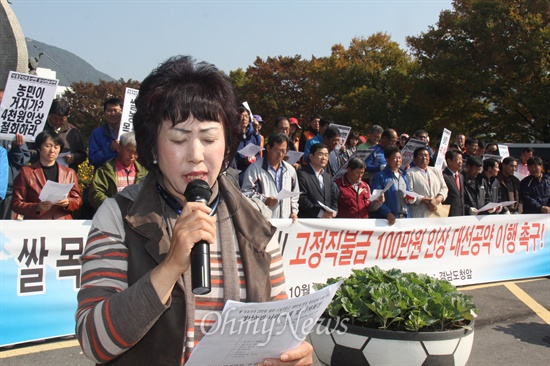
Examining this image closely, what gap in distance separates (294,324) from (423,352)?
1574mm

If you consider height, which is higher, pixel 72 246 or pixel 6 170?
A: pixel 6 170

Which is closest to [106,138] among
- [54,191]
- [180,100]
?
[54,191]

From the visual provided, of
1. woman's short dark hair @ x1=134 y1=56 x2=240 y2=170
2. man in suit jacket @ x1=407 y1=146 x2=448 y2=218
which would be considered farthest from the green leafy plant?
man in suit jacket @ x1=407 y1=146 x2=448 y2=218

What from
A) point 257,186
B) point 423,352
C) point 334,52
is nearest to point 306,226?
point 257,186

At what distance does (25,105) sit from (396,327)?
5492 millimetres

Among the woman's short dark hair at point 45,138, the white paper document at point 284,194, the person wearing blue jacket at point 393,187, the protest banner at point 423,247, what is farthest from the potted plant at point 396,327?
the person wearing blue jacket at point 393,187

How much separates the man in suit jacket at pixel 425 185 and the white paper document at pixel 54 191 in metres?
5.21

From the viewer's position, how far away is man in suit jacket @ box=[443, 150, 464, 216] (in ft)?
30.7

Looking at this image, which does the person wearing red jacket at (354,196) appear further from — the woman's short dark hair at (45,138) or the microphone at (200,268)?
the microphone at (200,268)

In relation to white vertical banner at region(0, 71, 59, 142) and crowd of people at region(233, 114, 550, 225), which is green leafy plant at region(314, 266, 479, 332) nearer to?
crowd of people at region(233, 114, 550, 225)

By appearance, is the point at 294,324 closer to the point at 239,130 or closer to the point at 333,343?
the point at 239,130

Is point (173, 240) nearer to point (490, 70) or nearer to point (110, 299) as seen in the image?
point (110, 299)

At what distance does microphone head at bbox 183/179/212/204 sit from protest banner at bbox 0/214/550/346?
409 centimetres

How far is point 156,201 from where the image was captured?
73.8 inches
